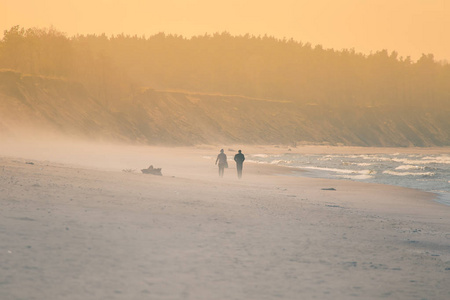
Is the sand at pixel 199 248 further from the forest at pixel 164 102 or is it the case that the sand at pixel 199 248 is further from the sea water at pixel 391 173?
the forest at pixel 164 102

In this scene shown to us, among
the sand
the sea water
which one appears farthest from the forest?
the sand

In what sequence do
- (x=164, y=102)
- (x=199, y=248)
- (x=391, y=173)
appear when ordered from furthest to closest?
(x=164, y=102)
(x=391, y=173)
(x=199, y=248)

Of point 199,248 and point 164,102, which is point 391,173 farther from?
point 164,102

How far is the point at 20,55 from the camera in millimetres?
112750

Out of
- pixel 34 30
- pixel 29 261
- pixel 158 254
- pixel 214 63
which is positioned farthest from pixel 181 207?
pixel 214 63

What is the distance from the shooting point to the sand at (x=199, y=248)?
7.00 meters

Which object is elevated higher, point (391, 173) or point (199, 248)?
point (391, 173)

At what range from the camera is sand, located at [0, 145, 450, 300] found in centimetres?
700

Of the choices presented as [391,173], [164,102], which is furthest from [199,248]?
[164,102]

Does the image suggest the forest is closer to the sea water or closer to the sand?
the sea water

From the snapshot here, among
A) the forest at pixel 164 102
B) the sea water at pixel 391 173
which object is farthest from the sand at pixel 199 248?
the forest at pixel 164 102

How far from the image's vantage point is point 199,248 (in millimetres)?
9094

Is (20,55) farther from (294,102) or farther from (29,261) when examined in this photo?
(29,261)

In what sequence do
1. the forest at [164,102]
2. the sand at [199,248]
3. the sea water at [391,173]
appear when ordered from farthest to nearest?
the forest at [164,102] < the sea water at [391,173] < the sand at [199,248]
